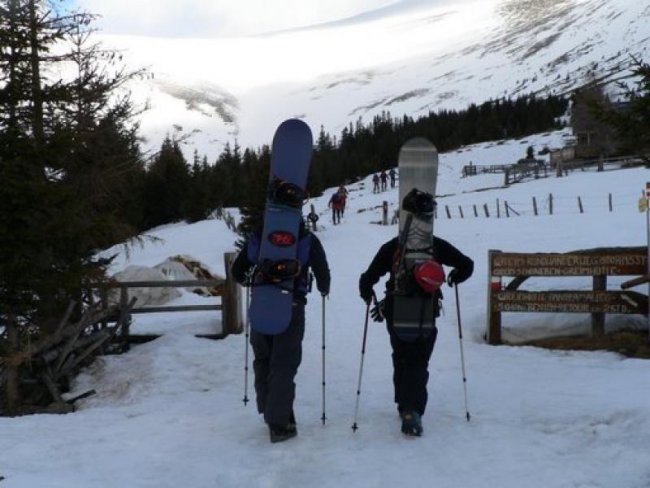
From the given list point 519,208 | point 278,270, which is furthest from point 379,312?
point 519,208

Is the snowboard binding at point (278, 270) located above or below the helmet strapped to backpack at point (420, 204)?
below

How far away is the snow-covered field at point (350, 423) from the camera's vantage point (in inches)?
170

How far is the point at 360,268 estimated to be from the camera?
1761 cm

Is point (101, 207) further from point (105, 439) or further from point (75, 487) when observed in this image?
point (75, 487)

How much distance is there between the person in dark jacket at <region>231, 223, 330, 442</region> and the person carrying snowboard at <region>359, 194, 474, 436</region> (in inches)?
21.4

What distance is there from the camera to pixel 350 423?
5543 millimetres

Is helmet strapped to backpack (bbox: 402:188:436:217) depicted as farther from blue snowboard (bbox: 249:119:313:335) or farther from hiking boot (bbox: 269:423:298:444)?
hiking boot (bbox: 269:423:298:444)

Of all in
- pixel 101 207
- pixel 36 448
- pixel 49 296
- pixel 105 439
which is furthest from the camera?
pixel 101 207

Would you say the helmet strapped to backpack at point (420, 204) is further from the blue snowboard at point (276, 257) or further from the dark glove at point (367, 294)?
the blue snowboard at point (276, 257)

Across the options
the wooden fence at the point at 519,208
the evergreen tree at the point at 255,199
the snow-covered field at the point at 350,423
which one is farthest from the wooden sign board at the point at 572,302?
the wooden fence at the point at 519,208

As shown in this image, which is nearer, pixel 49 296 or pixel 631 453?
pixel 631 453

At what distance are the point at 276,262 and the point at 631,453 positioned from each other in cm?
314

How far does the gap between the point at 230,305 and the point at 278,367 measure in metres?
4.78

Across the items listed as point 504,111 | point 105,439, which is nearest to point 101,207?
point 105,439
